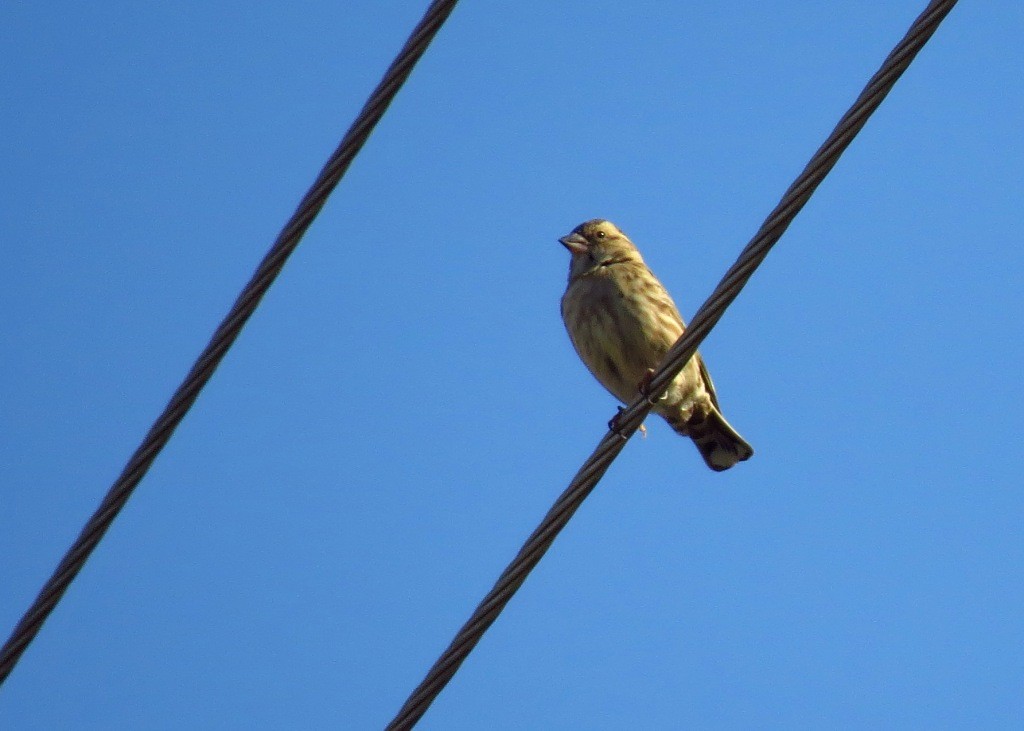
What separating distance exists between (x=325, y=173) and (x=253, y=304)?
44 centimetres

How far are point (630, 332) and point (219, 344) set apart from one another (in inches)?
168

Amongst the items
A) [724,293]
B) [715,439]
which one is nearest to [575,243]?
[715,439]

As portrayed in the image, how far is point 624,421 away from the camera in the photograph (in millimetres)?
5211

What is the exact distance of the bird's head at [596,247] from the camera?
341 inches

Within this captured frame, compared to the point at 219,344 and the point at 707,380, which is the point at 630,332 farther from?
the point at 219,344

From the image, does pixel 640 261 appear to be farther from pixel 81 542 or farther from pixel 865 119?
pixel 81 542

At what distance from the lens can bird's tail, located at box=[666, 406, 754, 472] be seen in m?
8.77

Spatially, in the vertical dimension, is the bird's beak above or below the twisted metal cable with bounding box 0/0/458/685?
above

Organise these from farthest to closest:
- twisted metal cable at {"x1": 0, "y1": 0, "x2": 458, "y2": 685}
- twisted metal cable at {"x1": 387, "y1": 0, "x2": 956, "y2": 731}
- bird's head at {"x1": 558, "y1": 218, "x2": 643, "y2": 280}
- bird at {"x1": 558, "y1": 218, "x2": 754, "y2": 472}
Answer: bird's head at {"x1": 558, "y1": 218, "x2": 643, "y2": 280}, bird at {"x1": 558, "y1": 218, "x2": 754, "y2": 472}, twisted metal cable at {"x1": 0, "y1": 0, "x2": 458, "y2": 685}, twisted metal cable at {"x1": 387, "y1": 0, "x2": 956, "y2": 731}

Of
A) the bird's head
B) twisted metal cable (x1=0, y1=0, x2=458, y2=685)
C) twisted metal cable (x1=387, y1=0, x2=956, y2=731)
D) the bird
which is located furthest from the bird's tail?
twisted metal cable (x1=0, y1=0, x2=458, y2=685)

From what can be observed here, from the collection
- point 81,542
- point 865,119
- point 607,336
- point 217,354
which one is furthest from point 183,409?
point 607,336

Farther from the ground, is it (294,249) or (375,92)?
(375,92)

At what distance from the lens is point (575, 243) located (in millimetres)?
8820

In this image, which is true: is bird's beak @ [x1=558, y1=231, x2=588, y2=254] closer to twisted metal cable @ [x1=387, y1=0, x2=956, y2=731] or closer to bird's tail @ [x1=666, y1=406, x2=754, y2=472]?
bird's tail @ [x1=666, y1=406, x2=754, y2=472]
